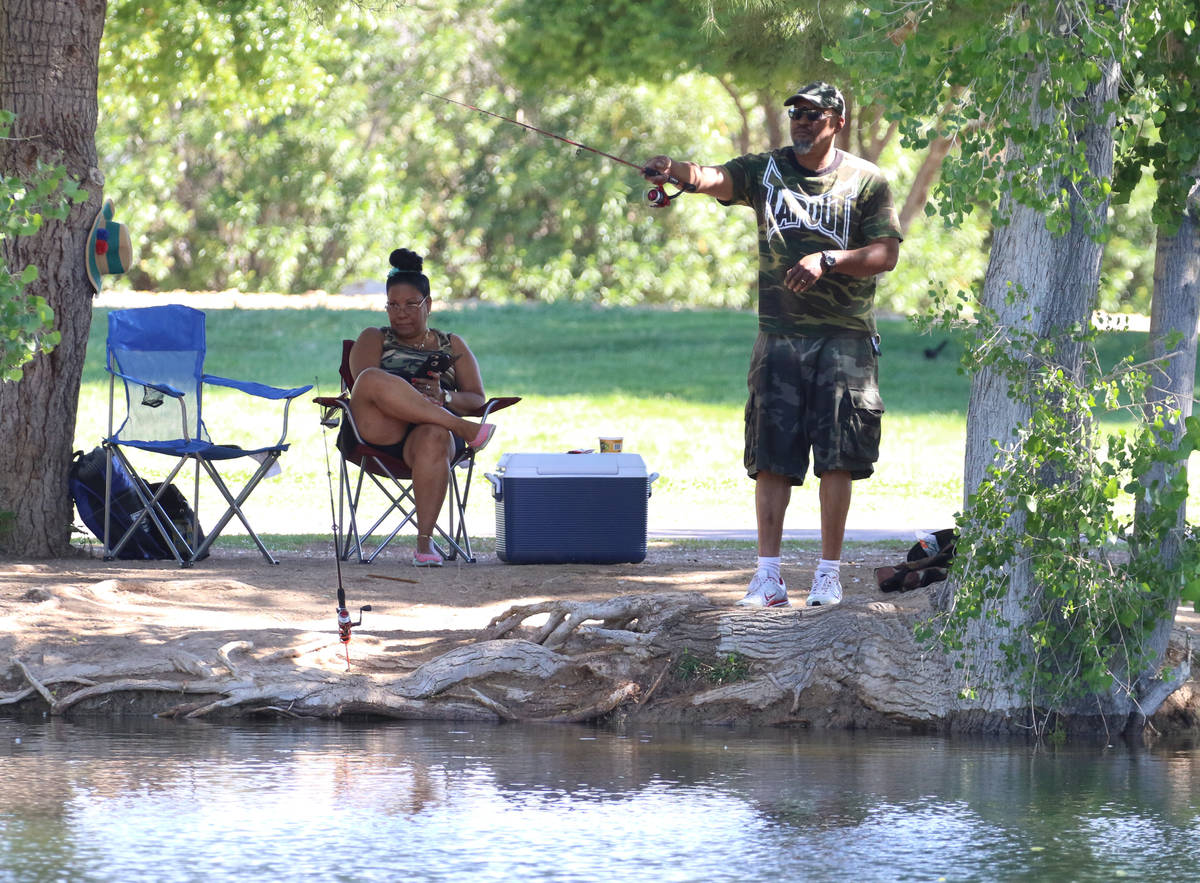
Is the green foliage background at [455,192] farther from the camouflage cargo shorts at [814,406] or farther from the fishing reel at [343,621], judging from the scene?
the fishing reel at [343,621]

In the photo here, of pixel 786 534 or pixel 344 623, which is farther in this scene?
pixel 786 534

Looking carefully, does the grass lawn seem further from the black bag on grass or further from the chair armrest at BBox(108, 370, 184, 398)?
the chair armrest at BBox(108, 370, 184, 398)

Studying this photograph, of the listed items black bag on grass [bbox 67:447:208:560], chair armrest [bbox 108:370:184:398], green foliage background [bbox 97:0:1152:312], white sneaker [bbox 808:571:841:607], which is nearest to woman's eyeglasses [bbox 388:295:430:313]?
chair armrest [bbox 108:370:184:398]

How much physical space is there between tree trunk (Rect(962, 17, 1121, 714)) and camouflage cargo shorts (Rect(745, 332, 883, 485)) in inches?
22.9

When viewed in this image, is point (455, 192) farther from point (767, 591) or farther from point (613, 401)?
point (767, 591)

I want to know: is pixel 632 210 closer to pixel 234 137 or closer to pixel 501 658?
pixel 234 137

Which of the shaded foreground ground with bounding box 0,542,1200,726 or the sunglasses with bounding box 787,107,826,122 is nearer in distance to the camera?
the shaded foreground ground with bounding box 0,542,1200,726

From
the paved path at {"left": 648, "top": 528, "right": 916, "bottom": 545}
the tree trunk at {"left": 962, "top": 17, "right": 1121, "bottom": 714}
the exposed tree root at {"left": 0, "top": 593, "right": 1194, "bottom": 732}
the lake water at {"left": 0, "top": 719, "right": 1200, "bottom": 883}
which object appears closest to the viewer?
the lake water at {"left": 0, "top": 719, "right": 1200, "bottom": 883}

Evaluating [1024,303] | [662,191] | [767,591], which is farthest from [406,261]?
[1024,303]

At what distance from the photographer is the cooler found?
819cm

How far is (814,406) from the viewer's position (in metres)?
6.30

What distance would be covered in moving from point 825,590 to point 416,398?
2477mm

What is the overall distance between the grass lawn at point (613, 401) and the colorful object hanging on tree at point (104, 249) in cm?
233

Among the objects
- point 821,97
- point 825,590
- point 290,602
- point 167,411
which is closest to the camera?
point 821,97
